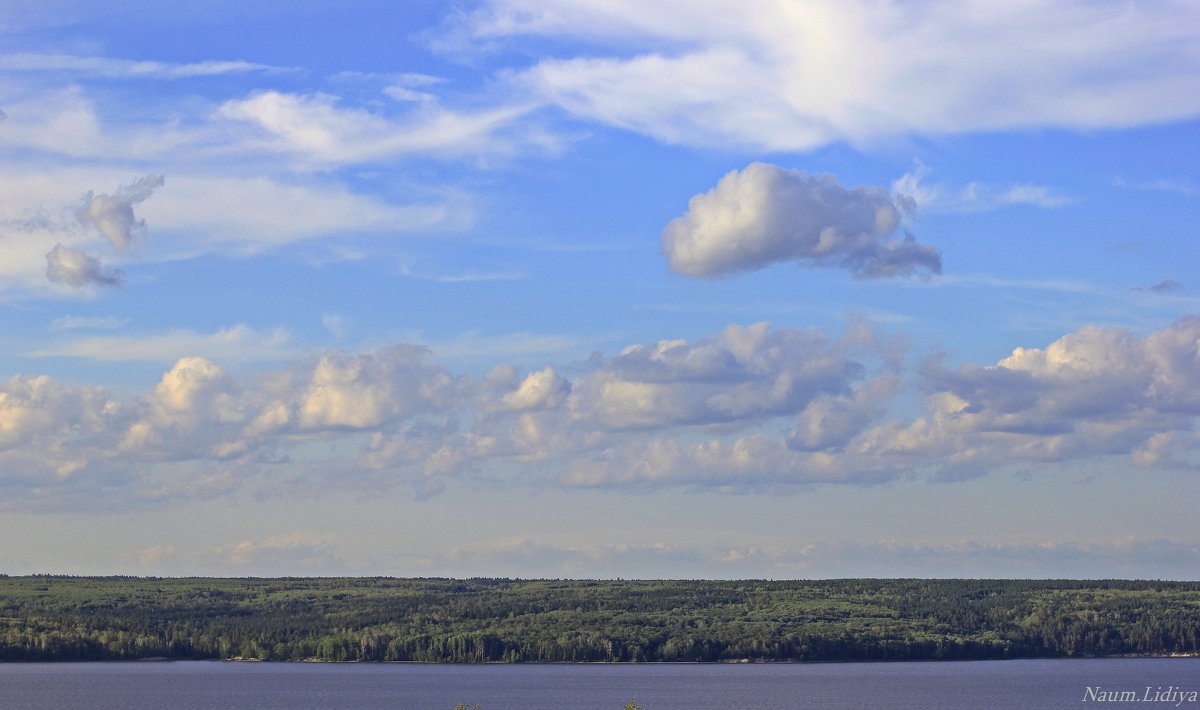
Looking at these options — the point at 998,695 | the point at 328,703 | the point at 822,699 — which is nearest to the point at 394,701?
the point at 328,703

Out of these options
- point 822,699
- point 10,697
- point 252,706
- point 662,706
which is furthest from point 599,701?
point 10,697

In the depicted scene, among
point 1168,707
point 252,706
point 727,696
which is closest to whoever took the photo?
point 1168,707

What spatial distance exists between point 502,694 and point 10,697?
6065 centimetres

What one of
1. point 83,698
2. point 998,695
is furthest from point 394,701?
point 998,695

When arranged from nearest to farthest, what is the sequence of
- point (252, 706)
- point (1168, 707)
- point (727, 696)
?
point (1168, 707)
point (252, 706)
point (727, 696)

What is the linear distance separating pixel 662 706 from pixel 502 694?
108ft

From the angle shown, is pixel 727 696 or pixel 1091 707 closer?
pixel 1091 707

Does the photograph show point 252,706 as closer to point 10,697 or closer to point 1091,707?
point 10,697

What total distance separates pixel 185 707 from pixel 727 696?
207 feet

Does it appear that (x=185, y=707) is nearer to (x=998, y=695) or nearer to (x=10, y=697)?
(x=10, y=697)

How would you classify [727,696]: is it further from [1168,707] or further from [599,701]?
[1168,707]

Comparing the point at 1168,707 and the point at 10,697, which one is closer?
the point at 1168,707

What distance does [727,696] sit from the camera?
188m

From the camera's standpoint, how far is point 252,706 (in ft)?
580
